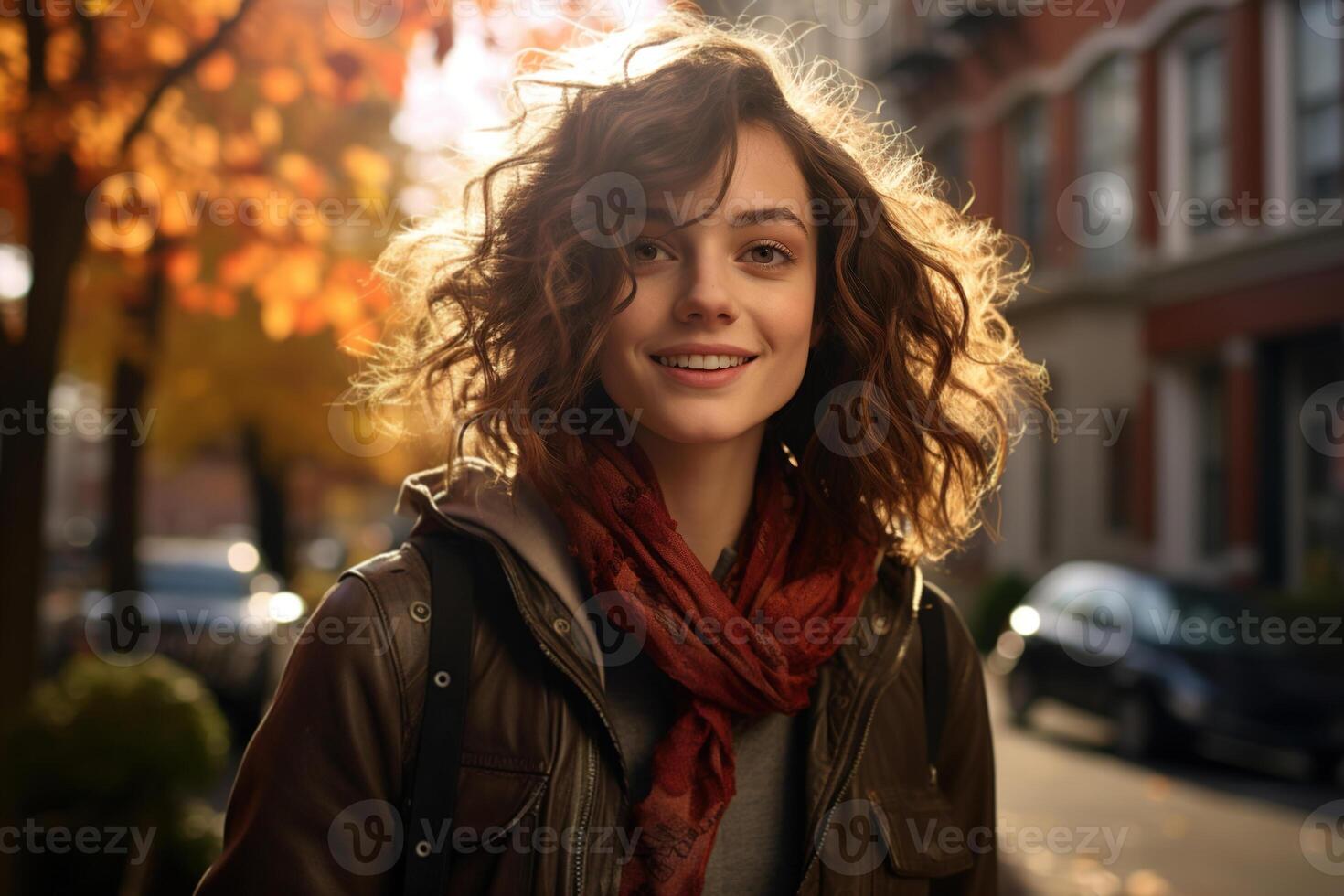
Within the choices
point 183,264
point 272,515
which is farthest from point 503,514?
point 272,515

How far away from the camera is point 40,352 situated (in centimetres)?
540

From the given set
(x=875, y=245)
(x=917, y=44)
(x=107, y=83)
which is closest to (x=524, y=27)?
(x=107, y=83)

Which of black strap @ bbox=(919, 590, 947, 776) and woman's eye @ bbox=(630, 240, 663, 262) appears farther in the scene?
black strap @ bbox=(919, 590, 947, 776)

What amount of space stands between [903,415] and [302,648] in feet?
4.06

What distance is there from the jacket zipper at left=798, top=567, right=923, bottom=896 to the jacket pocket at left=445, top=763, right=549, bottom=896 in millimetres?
483

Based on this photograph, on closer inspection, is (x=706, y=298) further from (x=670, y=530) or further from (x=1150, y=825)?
(x=1150, y=825)

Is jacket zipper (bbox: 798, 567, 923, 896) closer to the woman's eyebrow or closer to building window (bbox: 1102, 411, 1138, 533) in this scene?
the woman's eyebrow

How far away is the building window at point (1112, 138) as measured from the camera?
21.2m

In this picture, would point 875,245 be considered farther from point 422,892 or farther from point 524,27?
point 524,27

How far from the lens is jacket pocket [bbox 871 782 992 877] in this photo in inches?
94.4

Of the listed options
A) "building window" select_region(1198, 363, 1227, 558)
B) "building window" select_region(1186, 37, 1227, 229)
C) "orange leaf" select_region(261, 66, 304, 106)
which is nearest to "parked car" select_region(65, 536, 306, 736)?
"orange leaf" select_region(261, 66, 304, 106)

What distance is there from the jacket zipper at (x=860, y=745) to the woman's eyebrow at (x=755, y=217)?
75 cm

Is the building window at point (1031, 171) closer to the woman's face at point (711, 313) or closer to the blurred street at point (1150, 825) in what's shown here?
the blurred street at point (1150, 825)

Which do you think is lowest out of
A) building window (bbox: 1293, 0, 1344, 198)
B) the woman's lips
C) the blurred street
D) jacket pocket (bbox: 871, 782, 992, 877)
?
the blurred street
